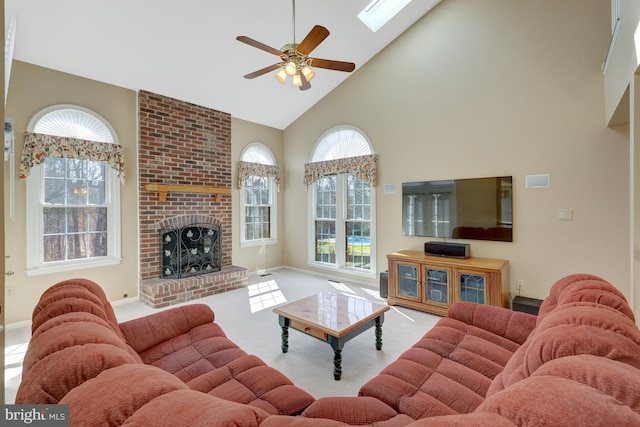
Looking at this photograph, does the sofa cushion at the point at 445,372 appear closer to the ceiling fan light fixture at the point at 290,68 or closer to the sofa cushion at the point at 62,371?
the sofa cushion at the point at 62,371

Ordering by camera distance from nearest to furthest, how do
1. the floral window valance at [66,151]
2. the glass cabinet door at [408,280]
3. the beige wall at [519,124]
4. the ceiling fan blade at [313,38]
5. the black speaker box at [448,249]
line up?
the ceiling fan blade at [313,38] < the beige wall at [519,124] < the floral window valance at [66,151] < the black speaker box at [448,249] < the glass cabinet door at [408,280]

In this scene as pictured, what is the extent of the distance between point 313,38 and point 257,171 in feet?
11.8

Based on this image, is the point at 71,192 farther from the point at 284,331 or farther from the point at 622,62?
the point at 622,62

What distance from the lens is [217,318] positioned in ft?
11.9

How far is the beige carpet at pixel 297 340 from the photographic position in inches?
93.3

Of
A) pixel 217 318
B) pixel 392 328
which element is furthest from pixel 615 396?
pixel 217 318

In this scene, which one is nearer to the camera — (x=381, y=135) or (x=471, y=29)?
(x=471, y=29)

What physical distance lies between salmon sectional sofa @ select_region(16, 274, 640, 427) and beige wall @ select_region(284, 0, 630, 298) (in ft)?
6.49

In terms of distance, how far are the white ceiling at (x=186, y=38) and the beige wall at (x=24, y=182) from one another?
166 mm

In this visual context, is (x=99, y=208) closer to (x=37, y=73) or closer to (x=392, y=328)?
(x=37, y=73)

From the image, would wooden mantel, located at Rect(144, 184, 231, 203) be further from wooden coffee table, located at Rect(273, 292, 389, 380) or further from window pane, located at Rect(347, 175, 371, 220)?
wooden coffee table, located at Rect(273, 292, 389, 380)

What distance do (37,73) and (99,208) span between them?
1.73m

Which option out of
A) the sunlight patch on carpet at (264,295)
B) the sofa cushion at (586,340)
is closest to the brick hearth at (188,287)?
the sunlight patch on carpet at (264,295)

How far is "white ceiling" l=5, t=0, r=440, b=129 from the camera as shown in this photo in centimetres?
311
